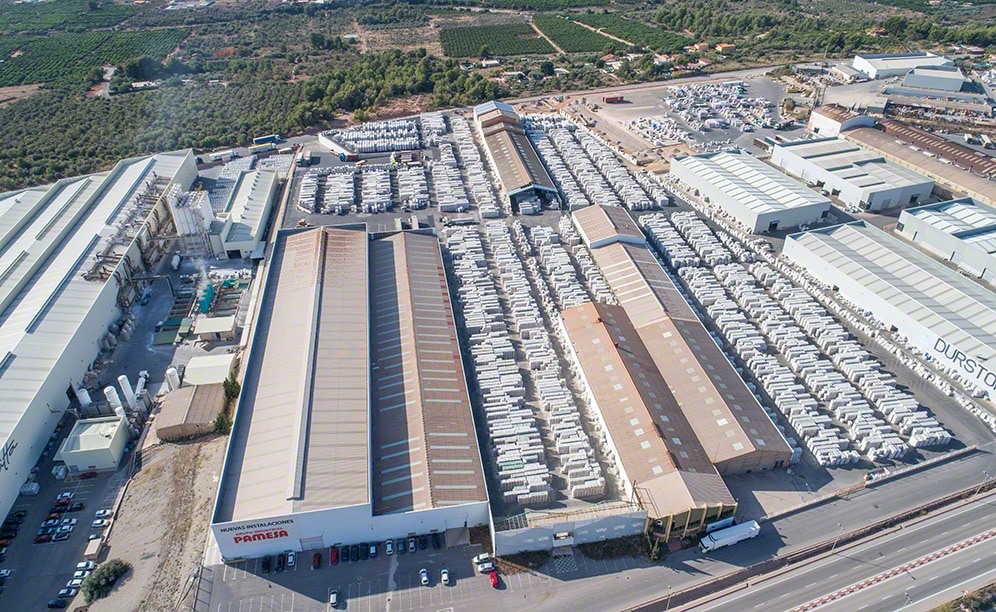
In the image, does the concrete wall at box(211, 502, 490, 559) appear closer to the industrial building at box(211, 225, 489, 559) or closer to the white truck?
the industrial building at box(211, 225, 489, 559)

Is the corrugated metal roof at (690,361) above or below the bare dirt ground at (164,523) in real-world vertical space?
above

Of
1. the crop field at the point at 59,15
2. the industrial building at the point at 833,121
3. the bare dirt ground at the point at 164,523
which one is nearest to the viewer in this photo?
the bare dirt ground at the point at 164,523

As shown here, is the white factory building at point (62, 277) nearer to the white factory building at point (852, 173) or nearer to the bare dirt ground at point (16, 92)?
the bare dirt ground at point (16, 92)

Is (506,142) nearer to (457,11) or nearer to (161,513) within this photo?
(161,513)

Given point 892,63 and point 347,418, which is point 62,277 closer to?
point 347,418

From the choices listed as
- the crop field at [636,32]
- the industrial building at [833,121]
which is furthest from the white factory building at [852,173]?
the crop field at [636,32]

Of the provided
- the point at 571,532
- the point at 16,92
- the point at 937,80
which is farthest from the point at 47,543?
the point at 937,80
